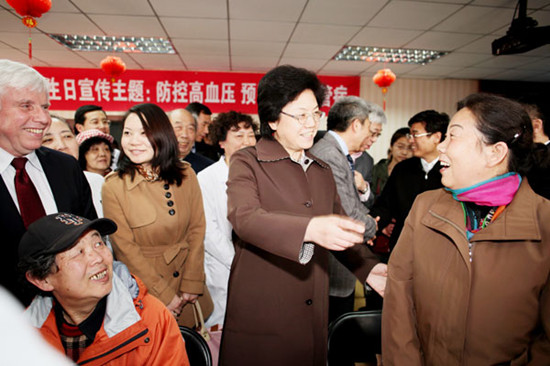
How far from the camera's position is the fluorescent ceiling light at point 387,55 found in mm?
4957

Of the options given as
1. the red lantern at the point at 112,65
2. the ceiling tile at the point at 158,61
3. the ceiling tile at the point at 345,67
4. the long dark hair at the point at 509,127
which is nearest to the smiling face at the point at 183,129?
the long dark hair at the point at 509,127

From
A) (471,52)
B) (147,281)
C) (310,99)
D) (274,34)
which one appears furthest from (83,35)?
(471,52)

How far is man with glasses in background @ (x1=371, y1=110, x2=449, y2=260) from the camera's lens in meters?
2.34

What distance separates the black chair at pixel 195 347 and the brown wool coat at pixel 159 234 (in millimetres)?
416

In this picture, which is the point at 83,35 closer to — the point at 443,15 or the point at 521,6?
the point at 443,15

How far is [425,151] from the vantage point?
236 centimetres

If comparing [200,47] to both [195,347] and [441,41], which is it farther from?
[195,347]

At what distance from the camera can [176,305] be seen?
1.67 meters

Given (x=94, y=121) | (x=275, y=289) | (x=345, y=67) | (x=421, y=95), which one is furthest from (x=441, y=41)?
(x=275, y=289)

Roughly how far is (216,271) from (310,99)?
139 cm

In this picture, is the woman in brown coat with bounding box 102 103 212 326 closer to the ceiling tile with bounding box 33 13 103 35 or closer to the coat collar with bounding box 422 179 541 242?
the coat collar with bounding box 422 179 541 242

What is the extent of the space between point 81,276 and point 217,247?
101cm

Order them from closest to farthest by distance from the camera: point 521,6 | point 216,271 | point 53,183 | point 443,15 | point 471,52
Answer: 1. point 53,183
2. point 216,271
3. point 521,6
4. point 443,15
5. point 471,52

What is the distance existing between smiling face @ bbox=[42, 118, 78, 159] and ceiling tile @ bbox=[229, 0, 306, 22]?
233 cm
